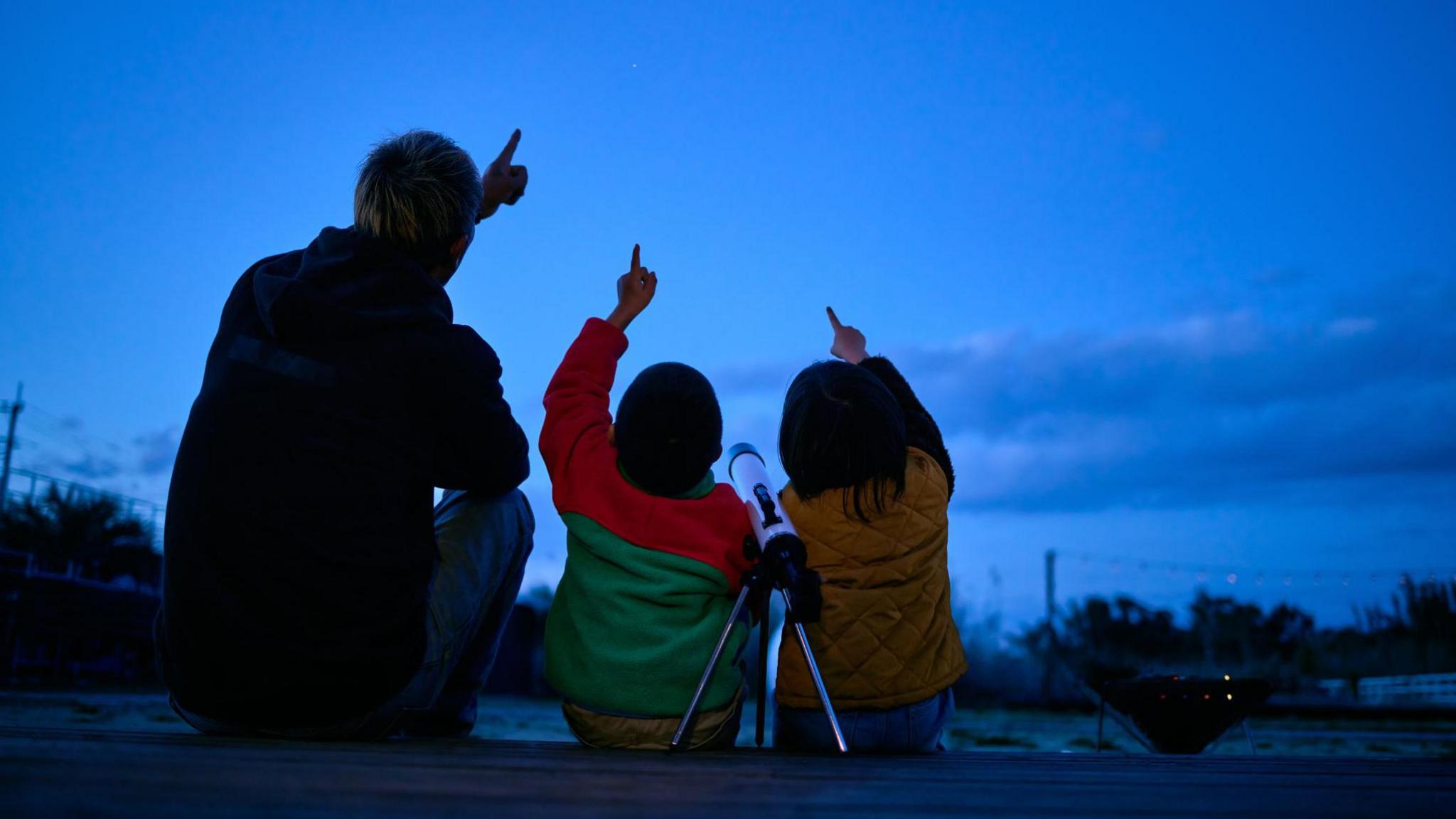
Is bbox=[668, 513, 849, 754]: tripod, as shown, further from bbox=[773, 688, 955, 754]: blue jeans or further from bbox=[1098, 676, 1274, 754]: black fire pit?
bbox=[1098, 676, 1274, 754]: black fire pit

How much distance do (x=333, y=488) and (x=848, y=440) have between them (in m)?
1.18

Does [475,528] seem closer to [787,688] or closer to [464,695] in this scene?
[464,695]

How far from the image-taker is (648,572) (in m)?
2.32

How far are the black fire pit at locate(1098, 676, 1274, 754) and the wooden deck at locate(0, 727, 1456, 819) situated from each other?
7.57ft

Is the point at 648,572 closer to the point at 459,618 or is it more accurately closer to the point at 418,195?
the point at 459,618

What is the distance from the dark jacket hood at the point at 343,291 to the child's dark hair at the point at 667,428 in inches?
17.7

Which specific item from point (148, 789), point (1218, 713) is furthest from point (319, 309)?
point (1218, 713)

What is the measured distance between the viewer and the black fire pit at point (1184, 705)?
159 inches

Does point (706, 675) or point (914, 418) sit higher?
point (914, 418)

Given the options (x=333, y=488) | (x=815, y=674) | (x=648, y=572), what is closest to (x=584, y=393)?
(x=648, y=572)

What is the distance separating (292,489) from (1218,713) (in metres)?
3.60

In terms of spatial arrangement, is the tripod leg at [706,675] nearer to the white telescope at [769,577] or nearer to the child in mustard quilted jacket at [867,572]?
the white telescope at [769,577]

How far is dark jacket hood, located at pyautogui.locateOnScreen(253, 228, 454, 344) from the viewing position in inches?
79.6

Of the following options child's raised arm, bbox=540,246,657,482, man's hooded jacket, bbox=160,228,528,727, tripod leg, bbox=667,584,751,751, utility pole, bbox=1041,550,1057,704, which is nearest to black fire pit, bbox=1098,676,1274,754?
Answer: tripod leg, bbox=667,584,751,751
